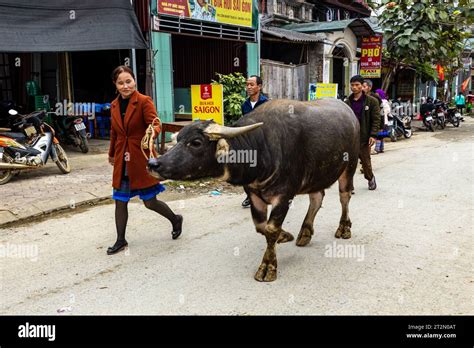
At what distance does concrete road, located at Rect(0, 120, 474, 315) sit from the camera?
3.32 meters

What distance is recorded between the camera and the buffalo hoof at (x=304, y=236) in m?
4.57

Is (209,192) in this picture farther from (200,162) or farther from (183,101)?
(183,101)

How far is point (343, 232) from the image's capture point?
15.7 feet

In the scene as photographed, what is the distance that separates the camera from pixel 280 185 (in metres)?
3.66

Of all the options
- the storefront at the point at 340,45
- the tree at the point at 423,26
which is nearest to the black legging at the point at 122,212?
the storefront at the point at 340,45

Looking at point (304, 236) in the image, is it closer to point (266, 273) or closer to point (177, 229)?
point (266, 273)

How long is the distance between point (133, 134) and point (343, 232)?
2.41 metres

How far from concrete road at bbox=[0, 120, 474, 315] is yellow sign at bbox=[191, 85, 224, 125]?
247 centimetres

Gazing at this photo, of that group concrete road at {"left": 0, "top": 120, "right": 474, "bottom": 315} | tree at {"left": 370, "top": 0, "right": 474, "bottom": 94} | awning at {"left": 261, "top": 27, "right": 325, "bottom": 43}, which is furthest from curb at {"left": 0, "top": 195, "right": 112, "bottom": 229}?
tree at {"left": 370, "top": 0, "right": 474, "bottom": 94}

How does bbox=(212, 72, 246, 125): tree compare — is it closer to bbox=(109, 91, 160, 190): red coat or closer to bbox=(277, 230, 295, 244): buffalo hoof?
bbox=(277, 230, 295, 244): buffalo hoof

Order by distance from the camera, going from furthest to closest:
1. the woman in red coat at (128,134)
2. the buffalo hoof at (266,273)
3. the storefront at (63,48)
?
the storefront at (63,48) → the woman in red coat at (128,134) → the buffalo hoof at (266,273)

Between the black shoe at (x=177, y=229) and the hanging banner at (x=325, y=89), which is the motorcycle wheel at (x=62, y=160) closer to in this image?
the black shoe at (x=177, y=229)

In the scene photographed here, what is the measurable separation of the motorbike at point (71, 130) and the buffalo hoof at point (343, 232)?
625 cm
